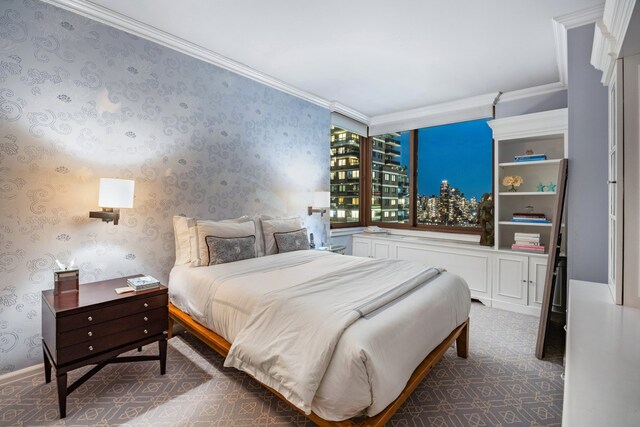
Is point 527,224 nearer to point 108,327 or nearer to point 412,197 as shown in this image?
point 412,197

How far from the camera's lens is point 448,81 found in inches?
145

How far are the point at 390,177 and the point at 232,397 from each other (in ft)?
13.7

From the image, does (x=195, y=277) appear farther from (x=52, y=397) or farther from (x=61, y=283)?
(x=52, y=397)

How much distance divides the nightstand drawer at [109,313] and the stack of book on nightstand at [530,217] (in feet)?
12.5

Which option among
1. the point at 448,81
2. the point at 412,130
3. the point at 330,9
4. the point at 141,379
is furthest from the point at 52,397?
the point at 412,130

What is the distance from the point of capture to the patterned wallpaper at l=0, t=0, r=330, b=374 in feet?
6.86

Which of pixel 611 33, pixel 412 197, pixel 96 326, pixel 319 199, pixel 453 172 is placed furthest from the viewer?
pixel 412 197

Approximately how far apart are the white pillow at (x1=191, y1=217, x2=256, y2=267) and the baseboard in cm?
122

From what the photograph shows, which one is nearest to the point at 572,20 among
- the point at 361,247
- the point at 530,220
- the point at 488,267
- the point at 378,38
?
the point at 378,38

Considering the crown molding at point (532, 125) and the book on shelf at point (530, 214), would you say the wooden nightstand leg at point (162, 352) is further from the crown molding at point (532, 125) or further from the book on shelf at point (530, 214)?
the crown molding at point (532, 125)

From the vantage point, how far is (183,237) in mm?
2809

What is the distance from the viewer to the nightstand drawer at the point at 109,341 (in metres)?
1.80

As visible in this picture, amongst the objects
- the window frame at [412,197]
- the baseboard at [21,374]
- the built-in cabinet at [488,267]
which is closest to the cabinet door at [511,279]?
the built-in cabinet at [488,267]

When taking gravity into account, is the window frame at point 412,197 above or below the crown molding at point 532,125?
below
